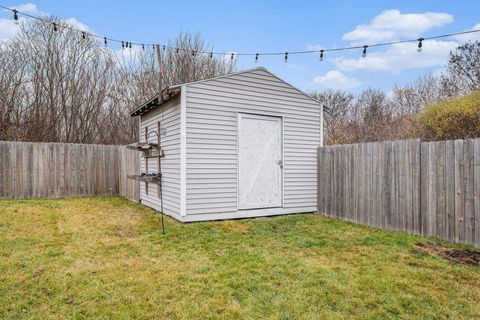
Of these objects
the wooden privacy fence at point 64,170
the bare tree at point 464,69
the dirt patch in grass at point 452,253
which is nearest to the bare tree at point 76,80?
the wooden privacy fence at point 64,170

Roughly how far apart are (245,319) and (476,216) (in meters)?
3.68

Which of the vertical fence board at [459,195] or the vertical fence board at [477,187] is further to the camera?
the vertical fence board at [459,195]

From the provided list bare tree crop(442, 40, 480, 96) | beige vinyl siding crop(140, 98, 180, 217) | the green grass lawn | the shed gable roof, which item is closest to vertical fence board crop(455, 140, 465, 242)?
the green grass lawn

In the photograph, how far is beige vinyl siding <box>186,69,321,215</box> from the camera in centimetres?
593

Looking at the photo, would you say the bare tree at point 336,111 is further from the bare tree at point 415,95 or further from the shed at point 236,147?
the shed at point 236,147

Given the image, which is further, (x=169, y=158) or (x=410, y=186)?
(x=169, y=158)

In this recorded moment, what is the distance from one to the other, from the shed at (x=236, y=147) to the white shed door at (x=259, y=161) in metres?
0.02

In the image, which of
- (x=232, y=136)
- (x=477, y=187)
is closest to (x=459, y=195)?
(x=477, y=187)

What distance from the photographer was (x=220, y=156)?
243 inches

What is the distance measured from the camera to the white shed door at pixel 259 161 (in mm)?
6418

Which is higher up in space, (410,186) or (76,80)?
(76,80)

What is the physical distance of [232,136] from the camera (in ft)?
20.7

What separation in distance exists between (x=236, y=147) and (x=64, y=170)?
602cm

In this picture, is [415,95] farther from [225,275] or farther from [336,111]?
[225,275]
